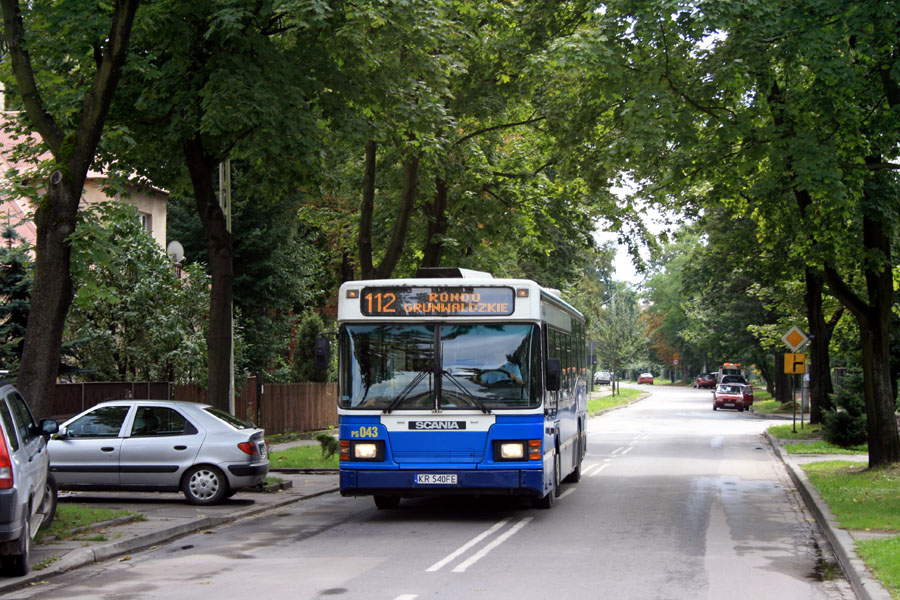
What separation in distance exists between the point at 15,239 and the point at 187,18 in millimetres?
8562

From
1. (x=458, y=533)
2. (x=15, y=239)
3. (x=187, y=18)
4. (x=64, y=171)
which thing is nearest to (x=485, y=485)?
(x=458, y=533)

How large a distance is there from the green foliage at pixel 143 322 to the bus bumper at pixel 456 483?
43.0ft

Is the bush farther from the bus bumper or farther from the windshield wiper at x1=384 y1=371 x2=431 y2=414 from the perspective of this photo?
the windshield wiper at x1=384 y1=371 x2=431 y2=414

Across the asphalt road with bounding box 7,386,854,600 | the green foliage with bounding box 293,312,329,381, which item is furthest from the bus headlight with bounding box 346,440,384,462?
the green foliage with bounding box 293,312,329,381

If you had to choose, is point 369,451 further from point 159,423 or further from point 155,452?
point 159,423

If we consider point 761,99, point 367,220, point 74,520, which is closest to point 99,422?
point 74,520

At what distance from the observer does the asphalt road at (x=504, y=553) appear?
29.4 feet

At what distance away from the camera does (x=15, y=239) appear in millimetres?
21422

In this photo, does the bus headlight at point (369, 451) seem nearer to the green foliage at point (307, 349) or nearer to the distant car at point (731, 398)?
the green foliage at point (307, 349)

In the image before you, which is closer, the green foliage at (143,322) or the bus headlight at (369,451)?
the bus headlight at (369,451)

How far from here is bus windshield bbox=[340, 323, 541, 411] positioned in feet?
42.8

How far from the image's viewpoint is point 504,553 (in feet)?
35.8

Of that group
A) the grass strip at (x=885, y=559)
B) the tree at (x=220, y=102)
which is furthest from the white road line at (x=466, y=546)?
the tree at (x=220, y=102)

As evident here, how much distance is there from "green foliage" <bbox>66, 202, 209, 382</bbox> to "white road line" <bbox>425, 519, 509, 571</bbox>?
14250 millimetres
